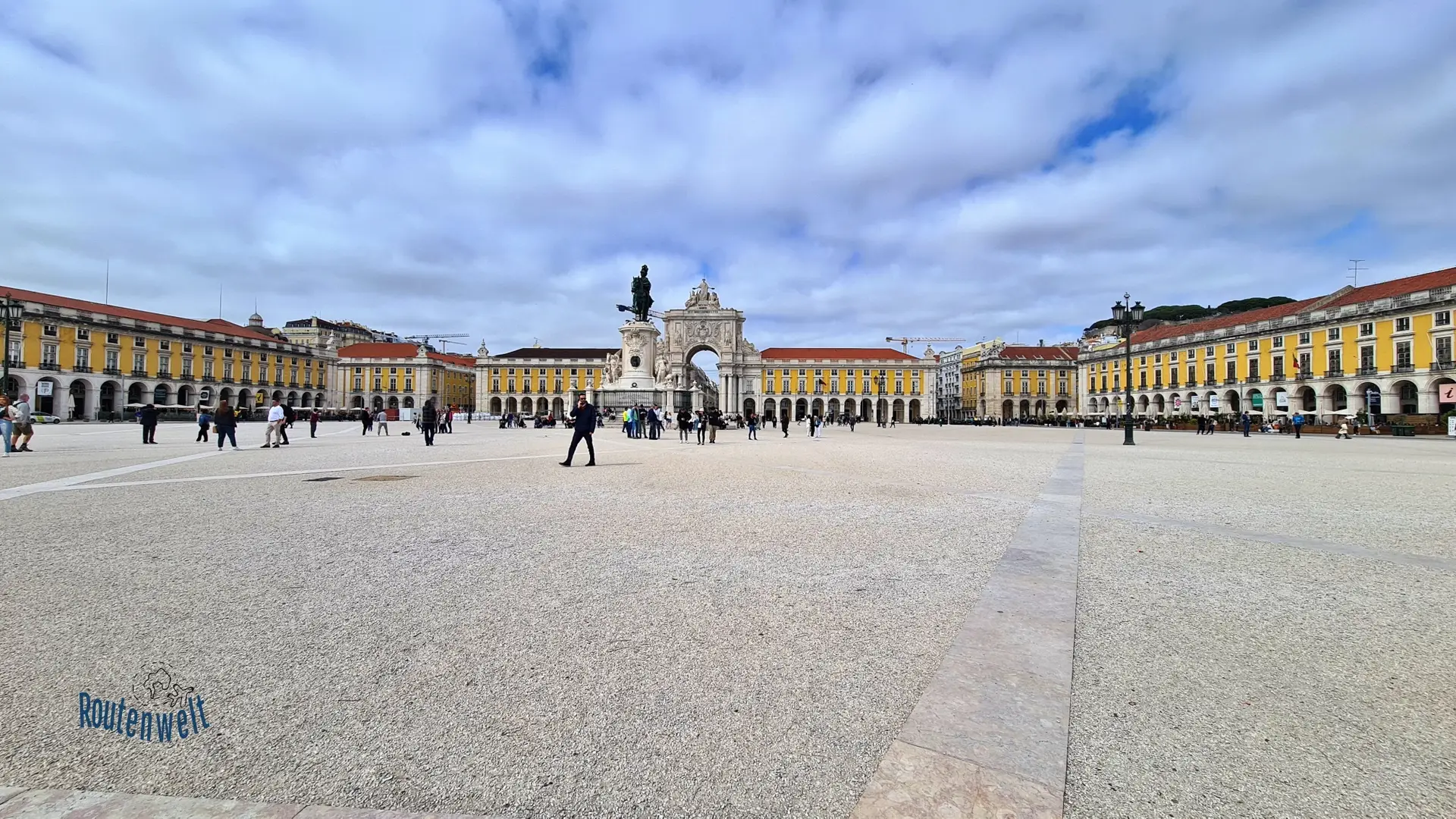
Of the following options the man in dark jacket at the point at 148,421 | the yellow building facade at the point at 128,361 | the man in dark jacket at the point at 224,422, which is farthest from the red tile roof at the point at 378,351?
the man in dark jacket at the point at 224,422

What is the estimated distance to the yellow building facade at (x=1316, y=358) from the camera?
43.0 m

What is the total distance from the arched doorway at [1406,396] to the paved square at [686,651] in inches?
2162

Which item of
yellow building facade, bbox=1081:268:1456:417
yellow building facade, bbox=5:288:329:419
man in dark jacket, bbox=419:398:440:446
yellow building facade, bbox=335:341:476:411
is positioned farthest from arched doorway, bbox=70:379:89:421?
yellow building facade, bbox=1081:268:1456:417


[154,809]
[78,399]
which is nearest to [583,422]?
[154,809]

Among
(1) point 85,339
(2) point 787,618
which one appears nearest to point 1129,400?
(2) point 787,618

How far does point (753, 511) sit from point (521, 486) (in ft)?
12.4

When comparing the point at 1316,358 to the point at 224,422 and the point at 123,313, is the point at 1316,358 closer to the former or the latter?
the point at 224,422

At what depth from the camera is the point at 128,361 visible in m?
56.3

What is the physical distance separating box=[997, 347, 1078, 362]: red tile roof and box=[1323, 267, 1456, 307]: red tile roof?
138 feet

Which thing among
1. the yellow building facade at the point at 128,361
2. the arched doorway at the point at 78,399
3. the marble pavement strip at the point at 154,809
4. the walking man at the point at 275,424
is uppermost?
the yellow building facade at the point at 128,361

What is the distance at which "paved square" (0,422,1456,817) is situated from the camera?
2.02 metres

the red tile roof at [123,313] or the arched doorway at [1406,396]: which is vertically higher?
the red tile roof at [123,313]

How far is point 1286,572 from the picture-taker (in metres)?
4.50

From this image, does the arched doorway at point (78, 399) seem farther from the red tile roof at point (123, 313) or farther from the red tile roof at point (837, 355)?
the red tile roof at point (837, 355)
